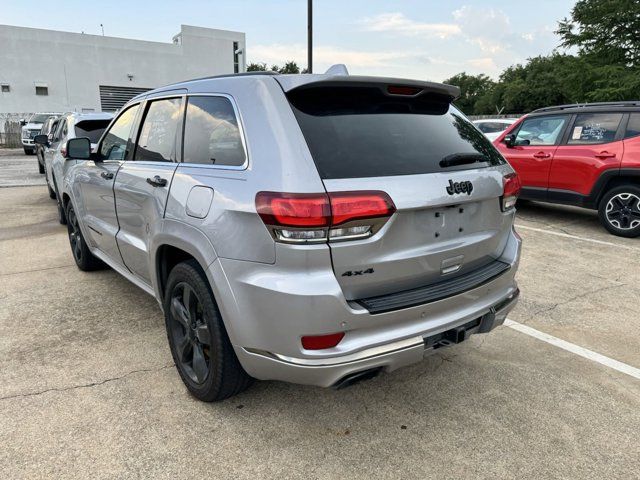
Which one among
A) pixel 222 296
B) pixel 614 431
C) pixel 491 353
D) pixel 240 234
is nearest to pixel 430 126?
pixel 240 234

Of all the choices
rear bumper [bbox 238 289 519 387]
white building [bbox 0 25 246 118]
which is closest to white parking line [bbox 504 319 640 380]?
rear bumper [bbox 238 289 519 387]

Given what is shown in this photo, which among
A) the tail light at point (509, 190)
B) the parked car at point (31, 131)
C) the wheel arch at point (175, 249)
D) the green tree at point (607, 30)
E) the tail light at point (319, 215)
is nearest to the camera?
the tail light at point (319, 215)

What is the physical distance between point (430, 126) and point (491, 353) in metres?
1.73

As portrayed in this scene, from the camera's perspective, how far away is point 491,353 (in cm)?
340

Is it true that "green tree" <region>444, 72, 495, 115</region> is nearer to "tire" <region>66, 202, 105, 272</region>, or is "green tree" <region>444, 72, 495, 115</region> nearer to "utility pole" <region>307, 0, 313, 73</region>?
"utility pole" <region>307, 0, 313, 73</region>

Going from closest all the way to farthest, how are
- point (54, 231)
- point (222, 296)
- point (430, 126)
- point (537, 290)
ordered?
point (222, 296), point (430, 126), point (537, 290), point (54, 231)

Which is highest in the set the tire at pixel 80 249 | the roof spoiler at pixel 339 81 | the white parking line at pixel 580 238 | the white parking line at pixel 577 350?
the roof spoiler at pixel 339 81

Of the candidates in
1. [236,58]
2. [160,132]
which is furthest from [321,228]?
[236,58]

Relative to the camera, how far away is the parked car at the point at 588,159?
6.57 m

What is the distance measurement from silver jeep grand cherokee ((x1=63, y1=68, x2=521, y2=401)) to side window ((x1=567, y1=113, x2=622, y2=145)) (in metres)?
5.04

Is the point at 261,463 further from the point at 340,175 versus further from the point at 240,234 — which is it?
the point at 340,175

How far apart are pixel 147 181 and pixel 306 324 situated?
5.31ft

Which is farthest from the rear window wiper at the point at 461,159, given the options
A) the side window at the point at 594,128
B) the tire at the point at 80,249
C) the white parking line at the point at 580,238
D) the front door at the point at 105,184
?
the side window at the point at 594,128

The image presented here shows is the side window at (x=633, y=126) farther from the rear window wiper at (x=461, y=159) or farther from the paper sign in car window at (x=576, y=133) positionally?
the rear window wiper at (x=461, y=159)
